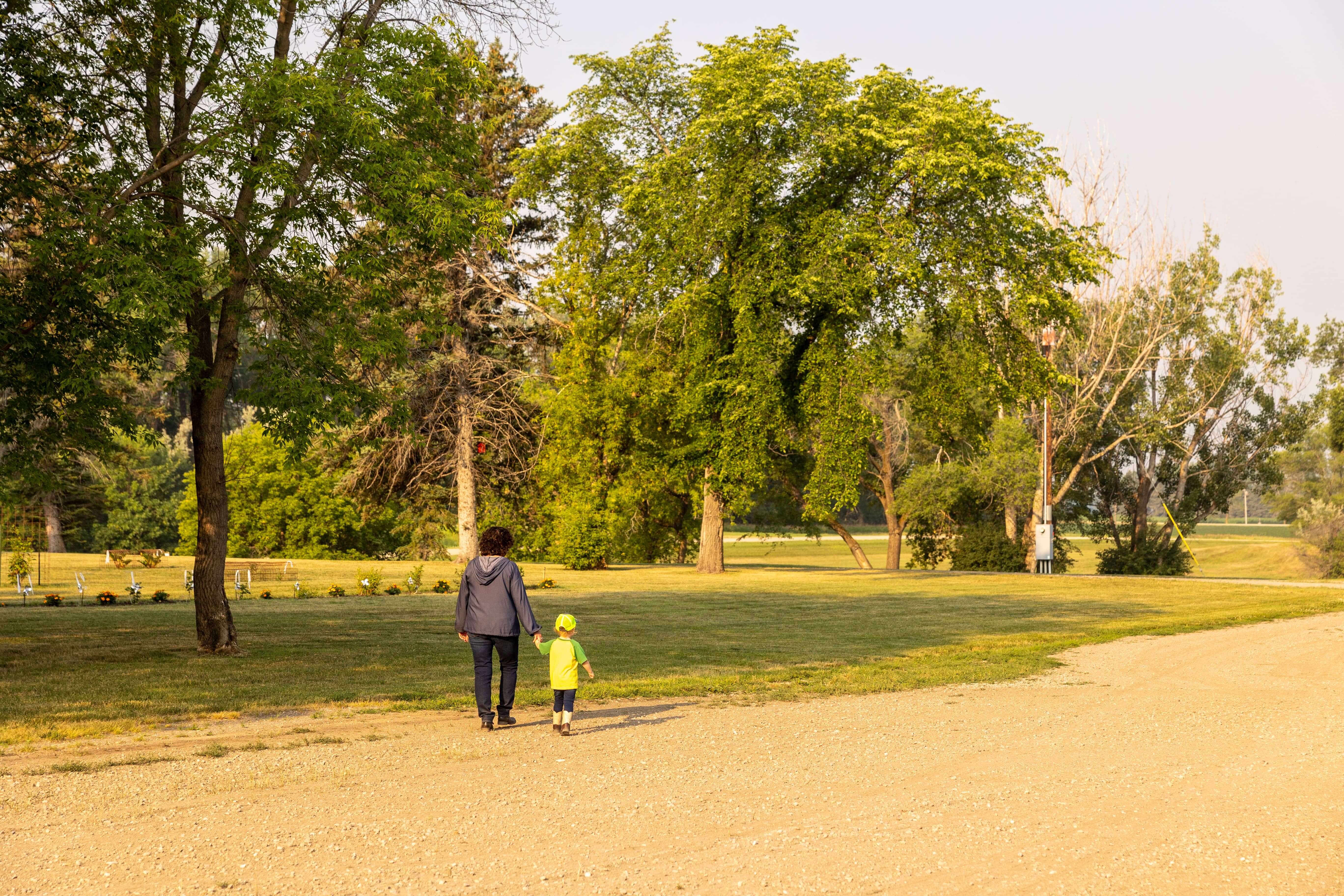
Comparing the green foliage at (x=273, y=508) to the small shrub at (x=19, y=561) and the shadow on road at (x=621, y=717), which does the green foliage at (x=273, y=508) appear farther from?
the shadow on road at (x=621, y=717)

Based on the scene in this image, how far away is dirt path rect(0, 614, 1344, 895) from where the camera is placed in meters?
5.21

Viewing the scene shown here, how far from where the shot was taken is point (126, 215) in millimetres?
11844

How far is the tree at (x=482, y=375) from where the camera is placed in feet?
128

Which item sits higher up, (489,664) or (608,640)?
(489,664)

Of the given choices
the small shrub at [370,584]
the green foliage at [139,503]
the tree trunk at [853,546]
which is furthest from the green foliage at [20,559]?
the tree trunk at [853,546]

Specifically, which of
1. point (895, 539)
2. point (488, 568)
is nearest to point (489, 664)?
point (488, 568)

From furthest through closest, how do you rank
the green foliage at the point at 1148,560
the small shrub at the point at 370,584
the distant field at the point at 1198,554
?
the distant field at the point at 1198,554 < the green foliage at the point at 1148,560 < the small shrub at the point at 370,584

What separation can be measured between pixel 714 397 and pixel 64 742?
77.9 ft

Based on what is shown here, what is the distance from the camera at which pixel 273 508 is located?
43719 mm

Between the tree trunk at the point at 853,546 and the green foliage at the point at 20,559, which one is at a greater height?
the green foliage at the point at 20,559

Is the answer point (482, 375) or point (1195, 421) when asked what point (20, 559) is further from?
point (1195, 421)

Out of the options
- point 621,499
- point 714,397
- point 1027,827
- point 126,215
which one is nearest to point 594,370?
point 621,499

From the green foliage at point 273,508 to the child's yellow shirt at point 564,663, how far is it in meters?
35.5

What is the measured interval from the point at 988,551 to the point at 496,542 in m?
36.3
